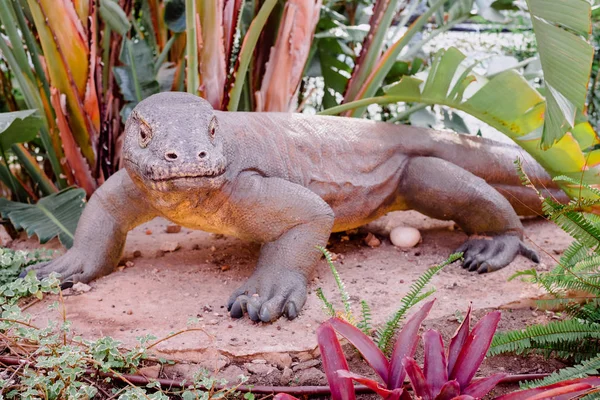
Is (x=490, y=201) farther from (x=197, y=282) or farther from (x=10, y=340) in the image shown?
(x=10, y=340)

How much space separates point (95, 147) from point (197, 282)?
1.63 meters

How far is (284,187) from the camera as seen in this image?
3.45m

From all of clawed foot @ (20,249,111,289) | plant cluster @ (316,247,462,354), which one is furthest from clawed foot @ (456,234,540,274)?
clawed foot @ (20,249,111,289)

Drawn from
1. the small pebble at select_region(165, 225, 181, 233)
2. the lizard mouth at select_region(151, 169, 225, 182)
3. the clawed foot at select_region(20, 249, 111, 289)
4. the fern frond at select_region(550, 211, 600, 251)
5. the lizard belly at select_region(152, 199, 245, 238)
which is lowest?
the small pebble at select_region(165, 225, 181, 233)

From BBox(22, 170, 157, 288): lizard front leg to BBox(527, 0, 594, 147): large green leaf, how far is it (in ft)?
7.11

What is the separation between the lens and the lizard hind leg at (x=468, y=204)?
13.1 feet

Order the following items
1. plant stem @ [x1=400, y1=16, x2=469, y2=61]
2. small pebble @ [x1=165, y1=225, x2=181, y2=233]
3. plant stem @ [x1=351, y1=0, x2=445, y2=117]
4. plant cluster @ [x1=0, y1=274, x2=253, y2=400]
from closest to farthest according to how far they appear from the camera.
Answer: plant cluster @ [x1=0, y1=274, x2=253, y2=400]
small pebble @ [x1=165, y1=225, x2=181, y2=233]
plant stem @ [x1=351, y1=0, x2=445, y2=117]
plant stem @ [x1=400, y1=16, x2=469, y2=61]

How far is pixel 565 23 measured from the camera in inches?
115

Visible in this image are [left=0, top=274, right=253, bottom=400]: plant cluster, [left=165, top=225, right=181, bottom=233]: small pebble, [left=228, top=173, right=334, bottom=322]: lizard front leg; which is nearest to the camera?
[left=0, top=274, right=253, bottom=400]: plant cluster

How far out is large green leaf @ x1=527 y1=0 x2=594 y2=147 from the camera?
115 inches

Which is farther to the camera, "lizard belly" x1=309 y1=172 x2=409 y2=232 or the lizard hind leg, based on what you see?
the lizard hind leg

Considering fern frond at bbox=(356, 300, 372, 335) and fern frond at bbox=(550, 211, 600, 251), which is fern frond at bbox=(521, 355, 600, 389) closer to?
fern frond at bbox=(550, 211, 600, 251)

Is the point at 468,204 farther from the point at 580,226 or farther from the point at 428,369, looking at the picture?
the point at 428,369

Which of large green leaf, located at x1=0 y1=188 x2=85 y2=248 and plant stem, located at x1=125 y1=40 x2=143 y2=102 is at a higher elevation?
plant stem, located at x1=125 y1=40 x2=143 y2=102
